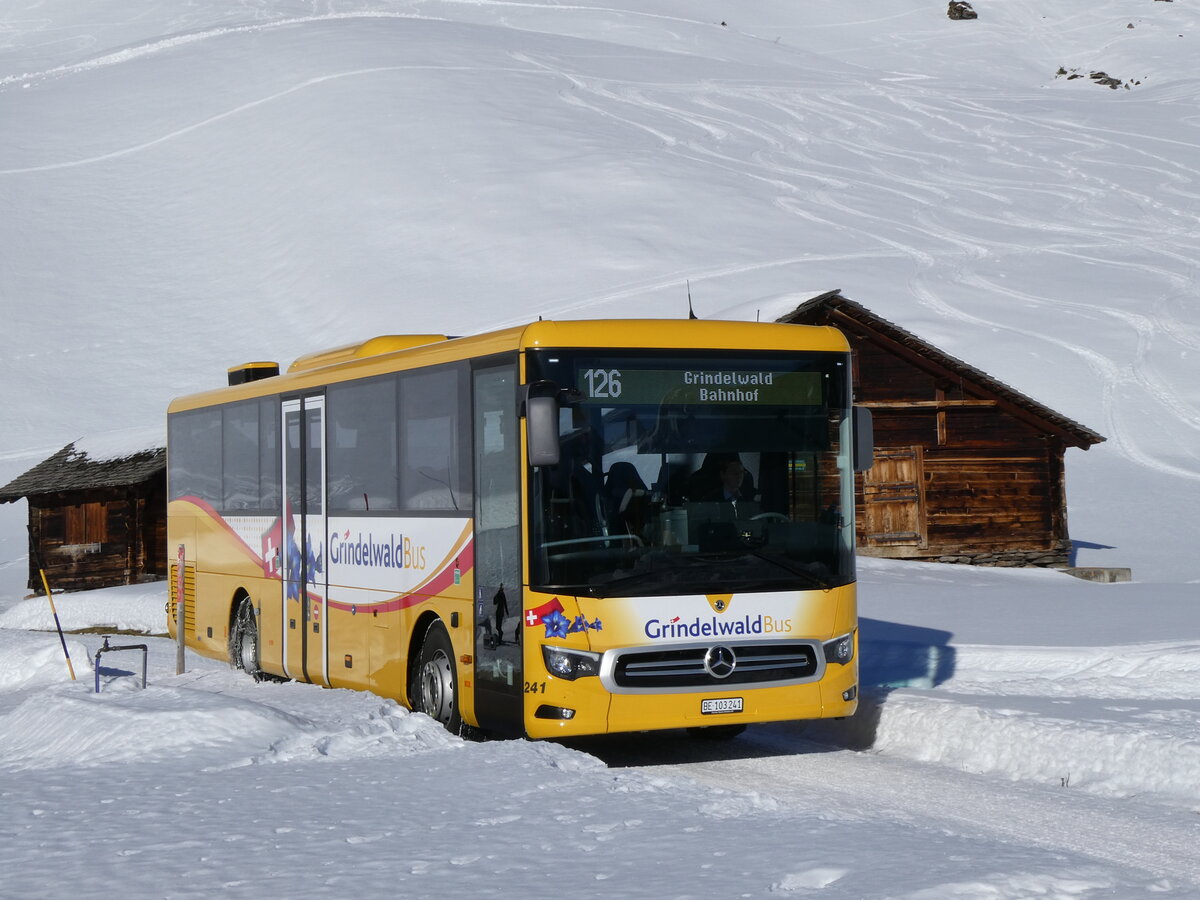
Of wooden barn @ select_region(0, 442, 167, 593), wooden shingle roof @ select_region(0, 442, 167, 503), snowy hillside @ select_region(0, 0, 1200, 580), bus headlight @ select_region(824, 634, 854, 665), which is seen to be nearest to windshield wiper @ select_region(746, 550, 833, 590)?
bus headlight @ select_region(824, 634, 854, 665)

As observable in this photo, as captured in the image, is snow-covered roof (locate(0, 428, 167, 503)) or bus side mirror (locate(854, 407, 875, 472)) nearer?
bus side mirror (locate(854, 407, 875, 472))

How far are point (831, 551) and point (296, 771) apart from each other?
11.9 ft

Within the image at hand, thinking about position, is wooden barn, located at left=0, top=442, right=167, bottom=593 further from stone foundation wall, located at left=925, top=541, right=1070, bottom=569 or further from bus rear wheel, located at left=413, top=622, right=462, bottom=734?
bus rear wheel, located at left=413, top=622, right=462, bottom=734

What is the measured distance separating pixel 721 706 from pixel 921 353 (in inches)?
886

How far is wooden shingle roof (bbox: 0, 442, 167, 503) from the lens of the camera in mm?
36188

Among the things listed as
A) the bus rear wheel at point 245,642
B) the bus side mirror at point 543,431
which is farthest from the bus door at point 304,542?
the bus side mirror at point 543,431

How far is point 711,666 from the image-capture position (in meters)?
10.3

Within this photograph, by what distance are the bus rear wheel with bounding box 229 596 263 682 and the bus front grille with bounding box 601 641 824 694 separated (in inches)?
259

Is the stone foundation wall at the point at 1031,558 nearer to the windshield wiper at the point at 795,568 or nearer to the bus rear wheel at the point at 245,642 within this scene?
the bus rear wheel at the point at 245,642

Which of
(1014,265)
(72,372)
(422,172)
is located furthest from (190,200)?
(1014,265)

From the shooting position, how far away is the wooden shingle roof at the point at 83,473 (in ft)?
119

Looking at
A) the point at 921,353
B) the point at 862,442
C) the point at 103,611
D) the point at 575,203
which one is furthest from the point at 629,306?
the point at 862,442

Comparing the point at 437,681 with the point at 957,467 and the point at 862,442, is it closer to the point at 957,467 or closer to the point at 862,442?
the point at 862,442

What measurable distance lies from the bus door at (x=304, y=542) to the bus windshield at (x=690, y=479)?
4.14 m
